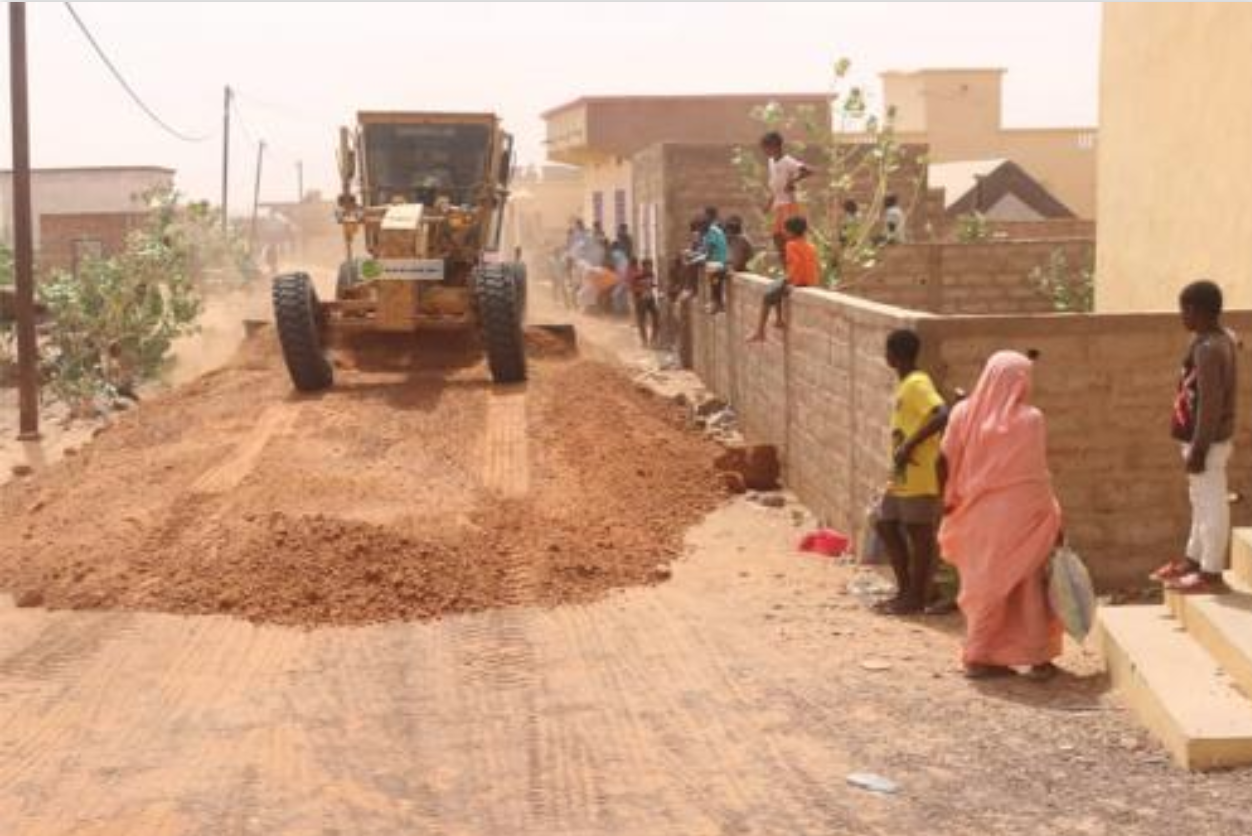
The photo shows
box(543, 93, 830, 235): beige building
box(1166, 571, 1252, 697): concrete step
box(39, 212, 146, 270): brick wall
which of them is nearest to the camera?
box(1166, 571, 1252, 697): concrete step

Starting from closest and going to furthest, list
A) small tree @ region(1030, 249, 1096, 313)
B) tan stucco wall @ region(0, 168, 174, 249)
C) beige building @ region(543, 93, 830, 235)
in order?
small tree @ region(1030, 249, 1096, 313)
beige building @ region(543, 93, 830, 235)
tan stucco wall @ region(0, 168, 174, 249)

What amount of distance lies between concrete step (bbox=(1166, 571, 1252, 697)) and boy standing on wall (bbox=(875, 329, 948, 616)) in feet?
4.22

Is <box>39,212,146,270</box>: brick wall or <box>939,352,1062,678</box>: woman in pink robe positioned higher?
<box>39,212,146,270</box>: brick wall

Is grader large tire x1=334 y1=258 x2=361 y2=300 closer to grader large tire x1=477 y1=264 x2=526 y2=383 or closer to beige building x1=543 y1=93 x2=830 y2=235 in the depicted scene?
grader large tire x1=477 y1=264 x2=526 y2=383

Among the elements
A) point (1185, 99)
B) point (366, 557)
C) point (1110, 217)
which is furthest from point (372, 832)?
point (1110, 217)

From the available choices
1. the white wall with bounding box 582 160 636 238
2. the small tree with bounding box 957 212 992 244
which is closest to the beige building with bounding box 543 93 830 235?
the white wall with bounding box 582 160 636 238

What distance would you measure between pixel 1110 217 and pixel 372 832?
9341 millimetres

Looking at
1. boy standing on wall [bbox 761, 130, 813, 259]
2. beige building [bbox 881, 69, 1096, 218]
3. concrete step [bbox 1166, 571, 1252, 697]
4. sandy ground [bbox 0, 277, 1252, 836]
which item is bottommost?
sandy ground [bbox 0, 277, 1252, 836]

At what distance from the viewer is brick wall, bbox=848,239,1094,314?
688 inches

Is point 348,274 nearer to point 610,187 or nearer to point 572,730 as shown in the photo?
point 572,730

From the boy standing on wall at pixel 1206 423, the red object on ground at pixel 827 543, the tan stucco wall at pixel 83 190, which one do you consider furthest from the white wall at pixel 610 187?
the boy standing on wall at pixel 1206 423

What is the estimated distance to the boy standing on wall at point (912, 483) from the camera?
741 cm

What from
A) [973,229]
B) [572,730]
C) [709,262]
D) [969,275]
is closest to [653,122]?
[973,229]

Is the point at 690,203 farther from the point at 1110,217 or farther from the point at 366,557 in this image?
the point at 366,557
